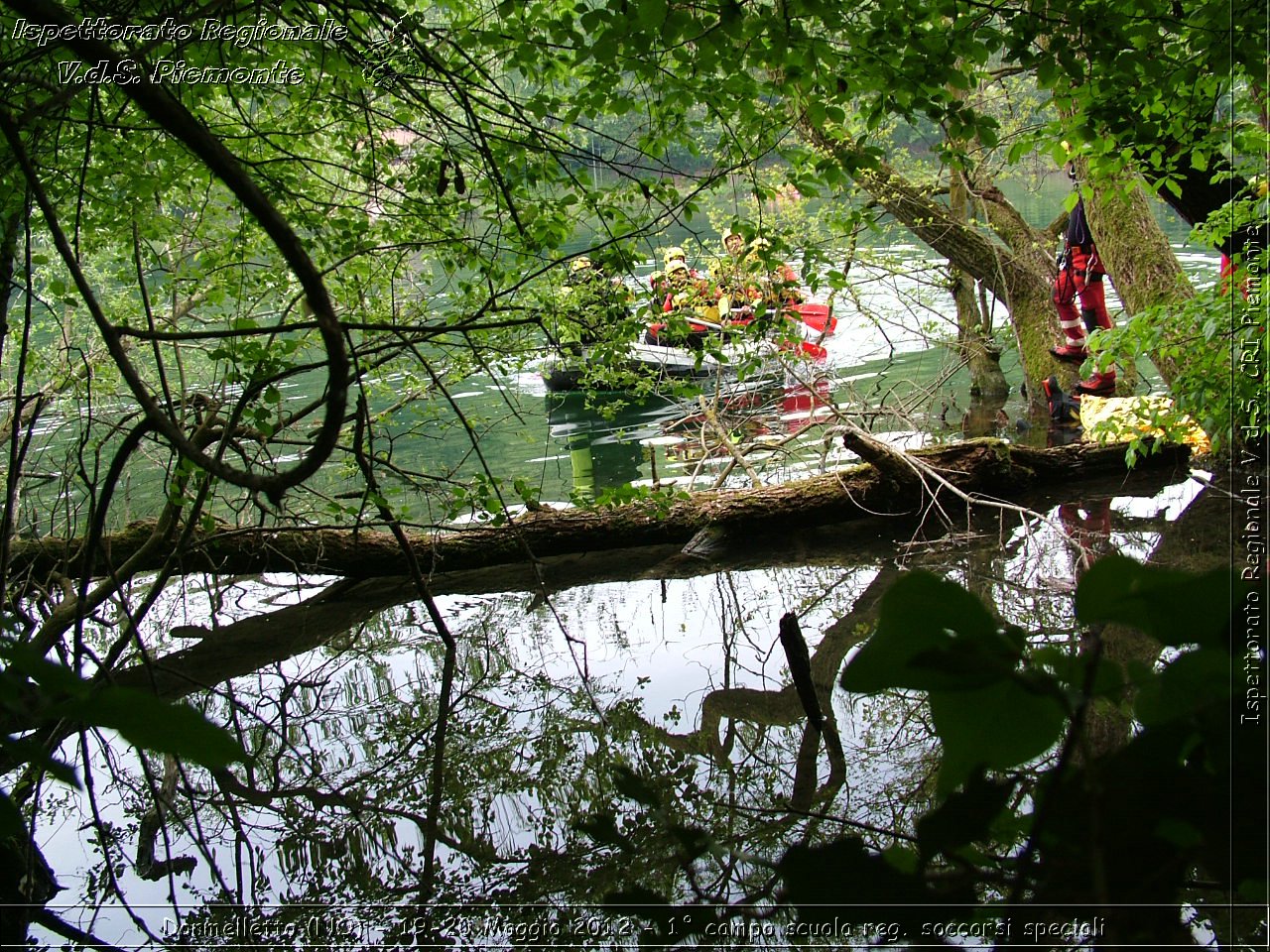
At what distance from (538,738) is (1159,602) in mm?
3514

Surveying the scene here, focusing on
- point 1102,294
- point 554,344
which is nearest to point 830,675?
point 554,344

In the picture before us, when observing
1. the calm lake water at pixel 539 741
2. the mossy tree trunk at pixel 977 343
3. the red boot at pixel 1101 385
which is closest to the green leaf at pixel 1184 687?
the calm lake water at pixel 539 741

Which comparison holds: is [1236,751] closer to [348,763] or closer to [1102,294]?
[348,763]

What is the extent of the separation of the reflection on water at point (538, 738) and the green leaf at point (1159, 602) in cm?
33

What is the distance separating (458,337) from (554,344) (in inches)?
161

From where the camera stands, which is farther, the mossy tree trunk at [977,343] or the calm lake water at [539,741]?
the mossy tree trunk at [977,343]

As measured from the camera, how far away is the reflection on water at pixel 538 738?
269cm

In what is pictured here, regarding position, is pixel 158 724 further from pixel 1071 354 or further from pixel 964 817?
pixel 1071 354

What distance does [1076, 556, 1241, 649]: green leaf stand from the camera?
449mm

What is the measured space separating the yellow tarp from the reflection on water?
58 centimetres

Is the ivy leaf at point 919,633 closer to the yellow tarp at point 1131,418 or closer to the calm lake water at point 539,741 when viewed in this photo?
the calm lake water at point 539,741

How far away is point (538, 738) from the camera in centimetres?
376

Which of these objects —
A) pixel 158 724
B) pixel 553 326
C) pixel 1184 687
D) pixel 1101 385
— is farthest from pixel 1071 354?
pixel 158 724

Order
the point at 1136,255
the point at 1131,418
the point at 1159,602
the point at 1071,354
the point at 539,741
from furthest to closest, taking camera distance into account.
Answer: the point at 1071,354
the point at 1131,418
the point at 1136,255
the point at 539,741
the point at 1159,602
